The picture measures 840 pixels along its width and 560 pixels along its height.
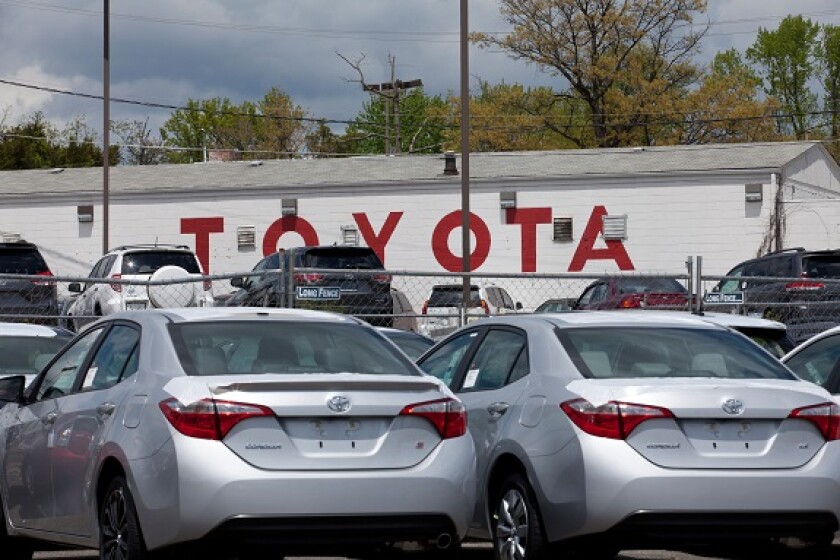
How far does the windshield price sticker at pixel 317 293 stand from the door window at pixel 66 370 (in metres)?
7.20

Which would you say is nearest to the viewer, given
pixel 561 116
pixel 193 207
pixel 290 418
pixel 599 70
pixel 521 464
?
pixel 290 418

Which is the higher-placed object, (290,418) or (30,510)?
(290,418)

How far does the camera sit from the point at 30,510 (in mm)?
9234

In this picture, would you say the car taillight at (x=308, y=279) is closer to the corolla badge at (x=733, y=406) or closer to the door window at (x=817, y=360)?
the door window at (x=817, y=360)

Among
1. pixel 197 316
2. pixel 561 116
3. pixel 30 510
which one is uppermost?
pixel 561 116

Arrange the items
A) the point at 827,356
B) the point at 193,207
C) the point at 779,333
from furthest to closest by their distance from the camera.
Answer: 1. the point at 193,207
2. the point at 779,333
3. the point at 827,356

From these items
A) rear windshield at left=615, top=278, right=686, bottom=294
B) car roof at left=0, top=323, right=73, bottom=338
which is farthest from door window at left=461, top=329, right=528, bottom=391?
rear windshield at left=615, top=278, right=686, bottom=294

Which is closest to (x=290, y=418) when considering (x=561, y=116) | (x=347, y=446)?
(x=347, y=446)

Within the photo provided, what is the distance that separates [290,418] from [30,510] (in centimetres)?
245

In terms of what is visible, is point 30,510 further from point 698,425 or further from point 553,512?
point 698,425

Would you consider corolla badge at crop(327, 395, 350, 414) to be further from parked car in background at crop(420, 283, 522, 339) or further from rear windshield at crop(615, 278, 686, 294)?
rear windshield at crop(615, 278, 686, 294)

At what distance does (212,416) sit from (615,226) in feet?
110

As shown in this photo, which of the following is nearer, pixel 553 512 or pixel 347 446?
pixel 347 446

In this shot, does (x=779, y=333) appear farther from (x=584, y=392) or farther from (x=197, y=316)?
(x=197, y=316)
